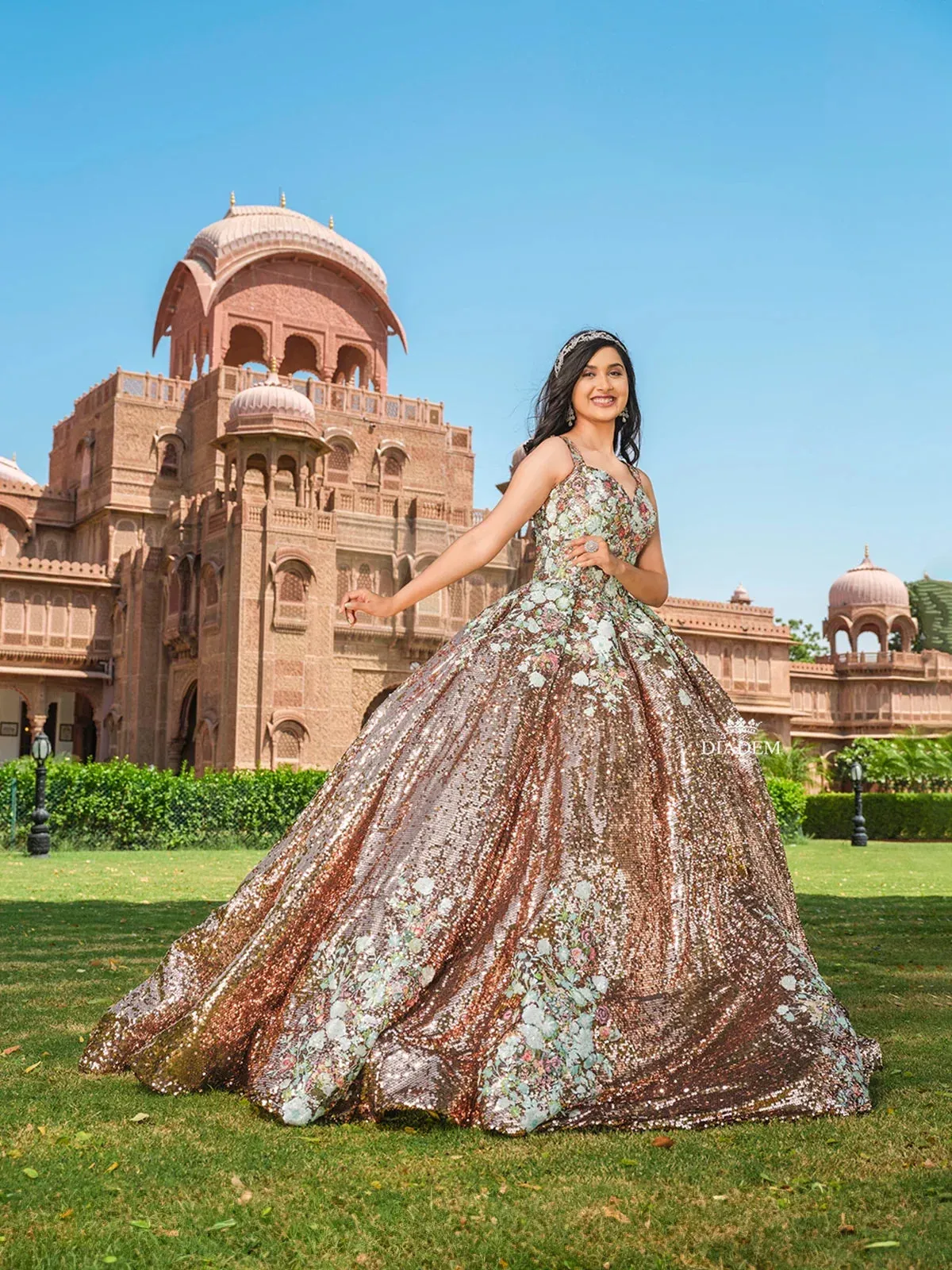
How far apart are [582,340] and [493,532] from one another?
0.86 metres

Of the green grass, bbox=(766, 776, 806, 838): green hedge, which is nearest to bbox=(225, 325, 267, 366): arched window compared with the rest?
bbox=(766, 776, 806, 838): green hedge

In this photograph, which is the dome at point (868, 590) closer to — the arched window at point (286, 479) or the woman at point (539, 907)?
the arched window at point (286, 479)

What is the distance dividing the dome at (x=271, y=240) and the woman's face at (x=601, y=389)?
32272 mm

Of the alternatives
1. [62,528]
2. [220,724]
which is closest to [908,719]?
[220,724]

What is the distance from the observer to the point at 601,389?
452 cm

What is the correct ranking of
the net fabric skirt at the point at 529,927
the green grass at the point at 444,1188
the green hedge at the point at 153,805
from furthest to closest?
1. the green hedge at the point at 153,805
2. the net fabric skirt at the point at 529,927
3. the green grass at the point at 444,1188

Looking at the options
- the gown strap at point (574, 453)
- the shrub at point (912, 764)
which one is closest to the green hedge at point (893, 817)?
the shrub at point (912, 764)

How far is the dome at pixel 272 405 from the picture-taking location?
87.2 feet

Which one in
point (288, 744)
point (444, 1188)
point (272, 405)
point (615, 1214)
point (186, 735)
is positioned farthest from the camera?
point (186, 735)

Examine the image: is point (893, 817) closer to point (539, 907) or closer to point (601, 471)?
point (601, 471)

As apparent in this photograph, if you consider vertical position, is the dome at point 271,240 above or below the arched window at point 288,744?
above

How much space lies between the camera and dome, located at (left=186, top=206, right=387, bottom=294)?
115 feet

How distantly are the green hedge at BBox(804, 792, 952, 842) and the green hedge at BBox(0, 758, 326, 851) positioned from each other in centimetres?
1227

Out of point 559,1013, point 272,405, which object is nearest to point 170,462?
point 272,405
